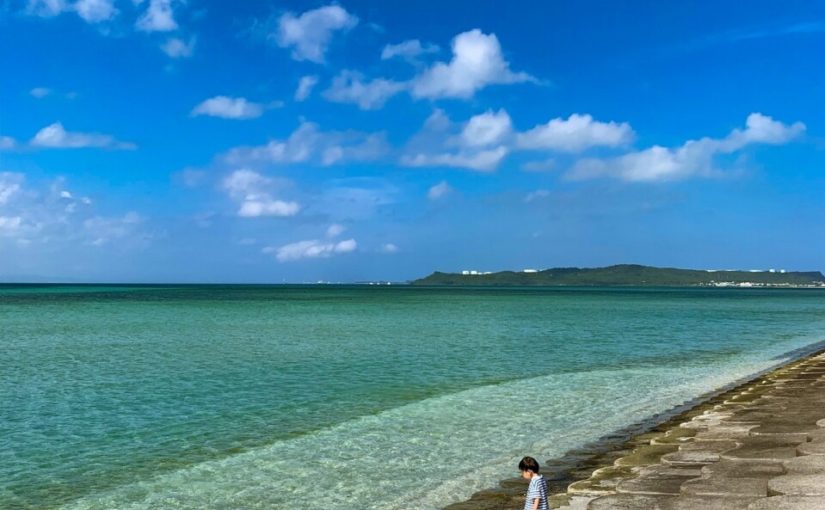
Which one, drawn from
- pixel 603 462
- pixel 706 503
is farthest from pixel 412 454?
pixel 706 503

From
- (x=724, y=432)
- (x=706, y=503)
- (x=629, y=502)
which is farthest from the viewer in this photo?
(x=724, y=432)

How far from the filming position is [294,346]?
137 feet

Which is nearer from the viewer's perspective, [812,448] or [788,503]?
[788,503]

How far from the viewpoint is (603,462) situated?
48.9ft

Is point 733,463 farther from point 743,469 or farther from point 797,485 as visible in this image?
point 797,485

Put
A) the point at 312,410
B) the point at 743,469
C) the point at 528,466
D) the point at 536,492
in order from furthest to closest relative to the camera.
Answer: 1. the point at 312,410
2. the point at 743,469
3. the point at 536,492
4. the point at 528,466

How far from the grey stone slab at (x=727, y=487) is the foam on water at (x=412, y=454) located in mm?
3931

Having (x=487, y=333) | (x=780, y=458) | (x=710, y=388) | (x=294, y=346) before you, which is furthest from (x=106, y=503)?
(x=487, y=333)

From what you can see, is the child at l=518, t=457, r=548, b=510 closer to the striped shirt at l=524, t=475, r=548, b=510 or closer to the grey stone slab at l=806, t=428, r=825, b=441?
the striped shirt at l=524, t=475, r=548, b=510

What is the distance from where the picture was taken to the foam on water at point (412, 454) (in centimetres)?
1305

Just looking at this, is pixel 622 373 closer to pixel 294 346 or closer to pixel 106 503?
pixel 294 346

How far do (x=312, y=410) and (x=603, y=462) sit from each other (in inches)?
379

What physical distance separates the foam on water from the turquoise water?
63 millimetres

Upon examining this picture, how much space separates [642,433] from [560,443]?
2420mm
